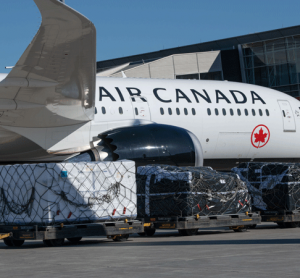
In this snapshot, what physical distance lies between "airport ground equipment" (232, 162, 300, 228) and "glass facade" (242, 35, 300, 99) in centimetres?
2778

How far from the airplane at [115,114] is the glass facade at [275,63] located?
21674mm

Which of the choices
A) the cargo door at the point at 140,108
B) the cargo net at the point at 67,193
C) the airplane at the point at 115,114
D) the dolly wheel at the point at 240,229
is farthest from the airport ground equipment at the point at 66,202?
the cargo door at the point at 140,108

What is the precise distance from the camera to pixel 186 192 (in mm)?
11875

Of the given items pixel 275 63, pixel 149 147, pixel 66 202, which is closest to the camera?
pixel 66 202

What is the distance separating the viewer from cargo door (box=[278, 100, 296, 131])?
1892cm

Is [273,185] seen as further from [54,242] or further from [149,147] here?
[54,242]

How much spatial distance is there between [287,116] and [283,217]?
21.5 feet

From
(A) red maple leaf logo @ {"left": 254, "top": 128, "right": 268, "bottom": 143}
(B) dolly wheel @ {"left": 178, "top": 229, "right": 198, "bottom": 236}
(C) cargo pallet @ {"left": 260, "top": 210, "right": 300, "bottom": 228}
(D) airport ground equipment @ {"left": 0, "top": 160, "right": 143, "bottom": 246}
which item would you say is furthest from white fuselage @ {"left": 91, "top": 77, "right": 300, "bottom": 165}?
(B) dolly wheel @ {"left": 178, "top": 229, "right": 198, "bottom": 236}

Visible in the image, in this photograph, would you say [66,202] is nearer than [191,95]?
Yes

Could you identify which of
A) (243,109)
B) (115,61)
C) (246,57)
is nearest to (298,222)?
(243,109)

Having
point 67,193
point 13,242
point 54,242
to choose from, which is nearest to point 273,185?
point 67,193

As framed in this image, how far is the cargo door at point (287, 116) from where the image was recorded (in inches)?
745

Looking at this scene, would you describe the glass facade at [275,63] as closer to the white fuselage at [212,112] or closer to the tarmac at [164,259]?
the white fuselage at [212,112]

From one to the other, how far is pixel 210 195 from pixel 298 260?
5.22 metres
